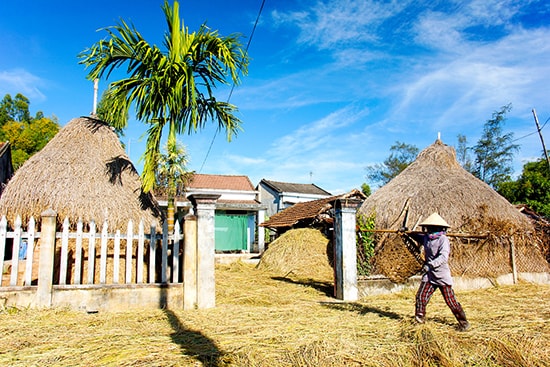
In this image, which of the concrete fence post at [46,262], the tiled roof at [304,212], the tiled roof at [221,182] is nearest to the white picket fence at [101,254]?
the concrete fence post at [46,262]

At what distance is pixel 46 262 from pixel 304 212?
1201 cm

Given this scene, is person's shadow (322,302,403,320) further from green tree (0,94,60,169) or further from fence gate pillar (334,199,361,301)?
green tree (0,94,60,169)

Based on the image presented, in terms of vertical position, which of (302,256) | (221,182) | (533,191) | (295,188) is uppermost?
(221,182)

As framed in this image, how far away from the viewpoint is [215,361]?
13.4ft

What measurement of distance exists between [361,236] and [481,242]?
13.3 ft

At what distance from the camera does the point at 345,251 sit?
8.38 metres

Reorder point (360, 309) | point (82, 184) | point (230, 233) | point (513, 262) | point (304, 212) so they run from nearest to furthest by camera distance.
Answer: point (360, 309), point (82, 184), point (513, 262), point (304, 212), point (230, 233)

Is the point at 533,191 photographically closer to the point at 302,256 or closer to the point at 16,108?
the point at 302,256

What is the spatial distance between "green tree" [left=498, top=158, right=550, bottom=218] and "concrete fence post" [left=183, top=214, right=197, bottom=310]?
1945 centimetres

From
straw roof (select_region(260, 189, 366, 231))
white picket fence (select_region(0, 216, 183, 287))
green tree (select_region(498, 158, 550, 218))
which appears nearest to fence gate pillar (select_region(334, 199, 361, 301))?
white picket fence (select_region(0, 216, 183, 287))

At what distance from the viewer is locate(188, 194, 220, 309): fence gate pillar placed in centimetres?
698

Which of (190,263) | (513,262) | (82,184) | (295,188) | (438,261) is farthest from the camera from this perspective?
(295,188)

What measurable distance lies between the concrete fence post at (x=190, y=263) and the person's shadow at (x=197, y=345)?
1113 mm

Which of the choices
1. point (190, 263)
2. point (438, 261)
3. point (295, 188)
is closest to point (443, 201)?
point (438, 261)
